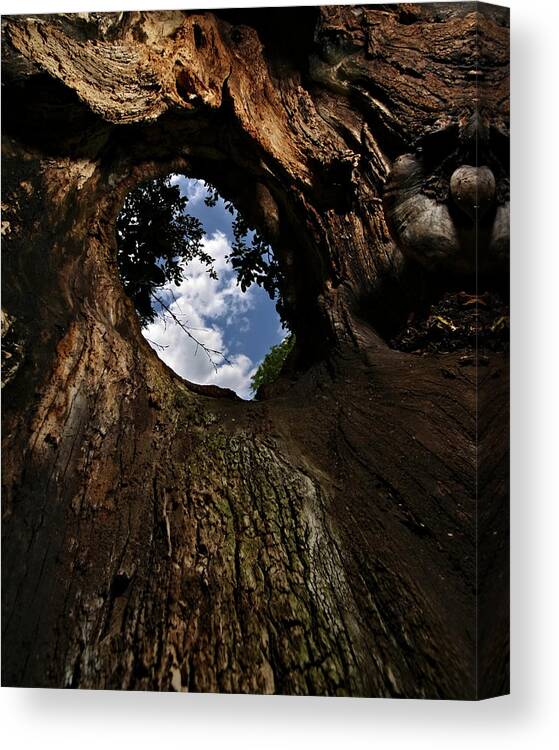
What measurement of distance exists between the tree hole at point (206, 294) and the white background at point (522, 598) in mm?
1047

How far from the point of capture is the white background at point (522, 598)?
2.28m

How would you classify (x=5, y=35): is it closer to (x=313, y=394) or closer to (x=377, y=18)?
(x=377, y=18)

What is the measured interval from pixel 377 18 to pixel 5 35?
1.57 meters

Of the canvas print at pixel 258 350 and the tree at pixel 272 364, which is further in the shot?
the tree at pixel 272 364

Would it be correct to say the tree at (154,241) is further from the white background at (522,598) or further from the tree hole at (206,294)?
the white background at (522,598)

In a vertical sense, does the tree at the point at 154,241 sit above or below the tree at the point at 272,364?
above

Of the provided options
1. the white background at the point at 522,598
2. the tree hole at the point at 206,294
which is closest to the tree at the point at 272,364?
the tree hole at the point at 206,294

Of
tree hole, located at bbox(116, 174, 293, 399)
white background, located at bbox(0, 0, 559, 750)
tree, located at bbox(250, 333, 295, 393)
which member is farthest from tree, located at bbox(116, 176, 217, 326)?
white background, located at bbox(0, 0, 559, 750)

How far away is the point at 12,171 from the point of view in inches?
106

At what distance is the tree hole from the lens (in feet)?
8.95

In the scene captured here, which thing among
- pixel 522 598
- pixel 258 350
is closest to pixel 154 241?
pixel 258 350

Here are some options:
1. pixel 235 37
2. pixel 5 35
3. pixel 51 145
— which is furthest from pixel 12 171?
pixel 235 37

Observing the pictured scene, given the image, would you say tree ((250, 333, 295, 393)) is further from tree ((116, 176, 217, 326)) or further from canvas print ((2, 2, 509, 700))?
tree ((116, 176, 217, 326))

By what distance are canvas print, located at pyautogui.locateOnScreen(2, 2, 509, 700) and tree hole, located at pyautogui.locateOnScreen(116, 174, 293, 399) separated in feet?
0.04
